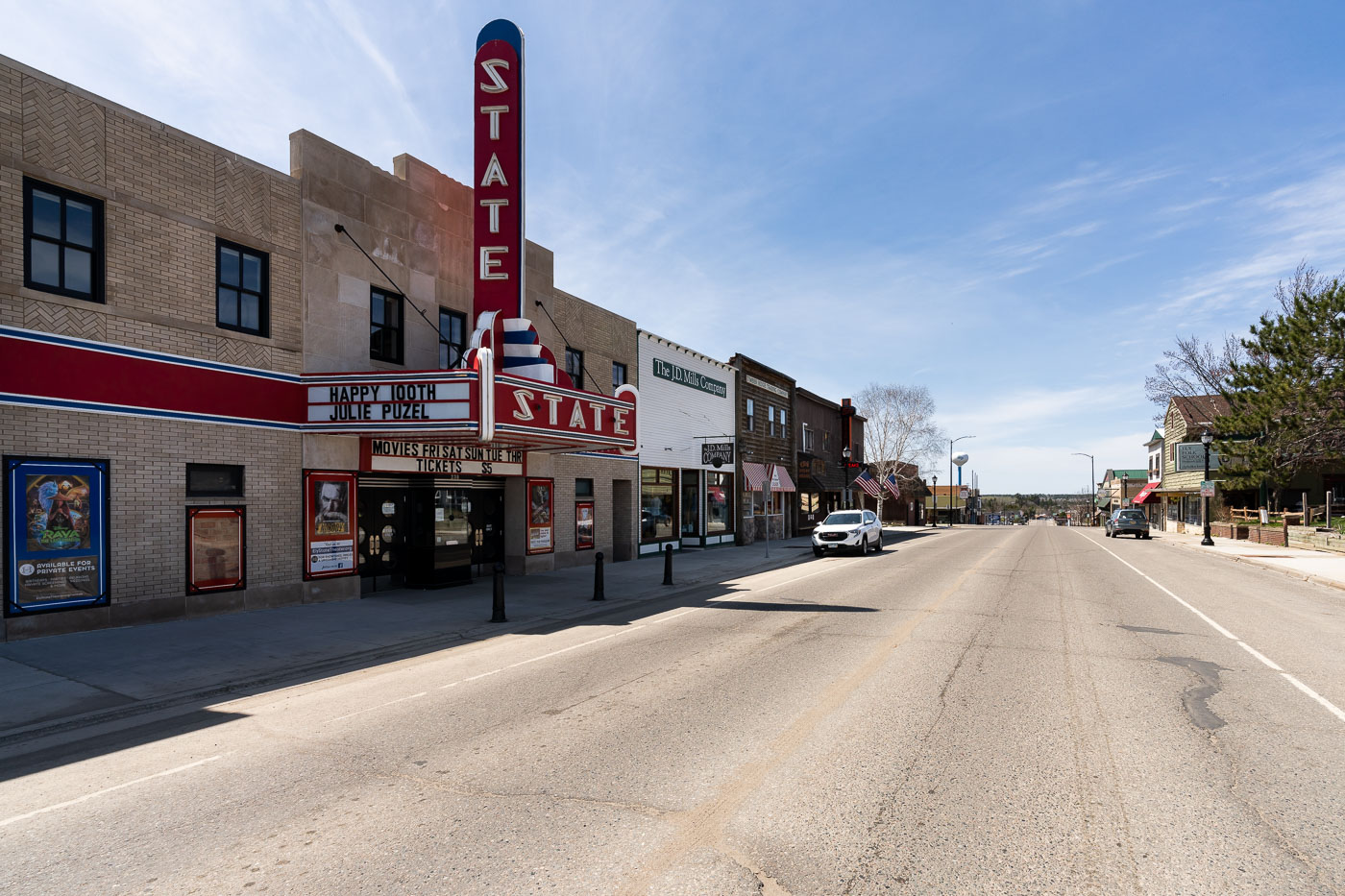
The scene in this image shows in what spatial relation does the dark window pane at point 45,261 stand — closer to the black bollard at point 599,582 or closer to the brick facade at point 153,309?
the brick facade at point 153,309

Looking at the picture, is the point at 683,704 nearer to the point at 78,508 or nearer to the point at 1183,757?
the point at 1183,757

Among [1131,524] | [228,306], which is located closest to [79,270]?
[228,306]

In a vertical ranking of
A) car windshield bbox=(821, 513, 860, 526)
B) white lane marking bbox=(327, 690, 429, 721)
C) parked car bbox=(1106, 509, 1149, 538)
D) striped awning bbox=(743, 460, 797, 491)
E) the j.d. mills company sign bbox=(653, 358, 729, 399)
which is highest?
the j.d. mills company sign bbox=(653, 358, 729, 399)

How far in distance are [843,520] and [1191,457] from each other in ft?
106

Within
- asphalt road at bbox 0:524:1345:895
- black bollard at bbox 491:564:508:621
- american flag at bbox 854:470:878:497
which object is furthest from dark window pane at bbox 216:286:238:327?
american flag at bbox 854:470:878:497

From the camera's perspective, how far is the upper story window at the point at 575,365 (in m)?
21.8

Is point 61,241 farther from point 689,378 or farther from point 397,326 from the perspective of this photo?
point 689,378

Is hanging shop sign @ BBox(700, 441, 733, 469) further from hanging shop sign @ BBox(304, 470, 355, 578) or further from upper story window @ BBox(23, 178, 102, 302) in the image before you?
upper story window @ BBox(23, 178, 102, 302)

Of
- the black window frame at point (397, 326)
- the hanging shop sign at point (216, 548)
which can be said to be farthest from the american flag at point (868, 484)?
the hanging shop sign at point (216, 548)

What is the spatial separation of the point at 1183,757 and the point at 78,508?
13.8 meters

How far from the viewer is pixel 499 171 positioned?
643 inches

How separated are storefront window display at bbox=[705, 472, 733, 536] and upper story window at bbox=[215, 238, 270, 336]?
19.2 m

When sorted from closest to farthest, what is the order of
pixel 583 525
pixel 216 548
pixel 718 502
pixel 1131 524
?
pixel 216 548 → pixel 583 525 → pixel 718 502 → pixel 1131 524

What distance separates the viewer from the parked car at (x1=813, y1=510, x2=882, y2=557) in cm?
2659
